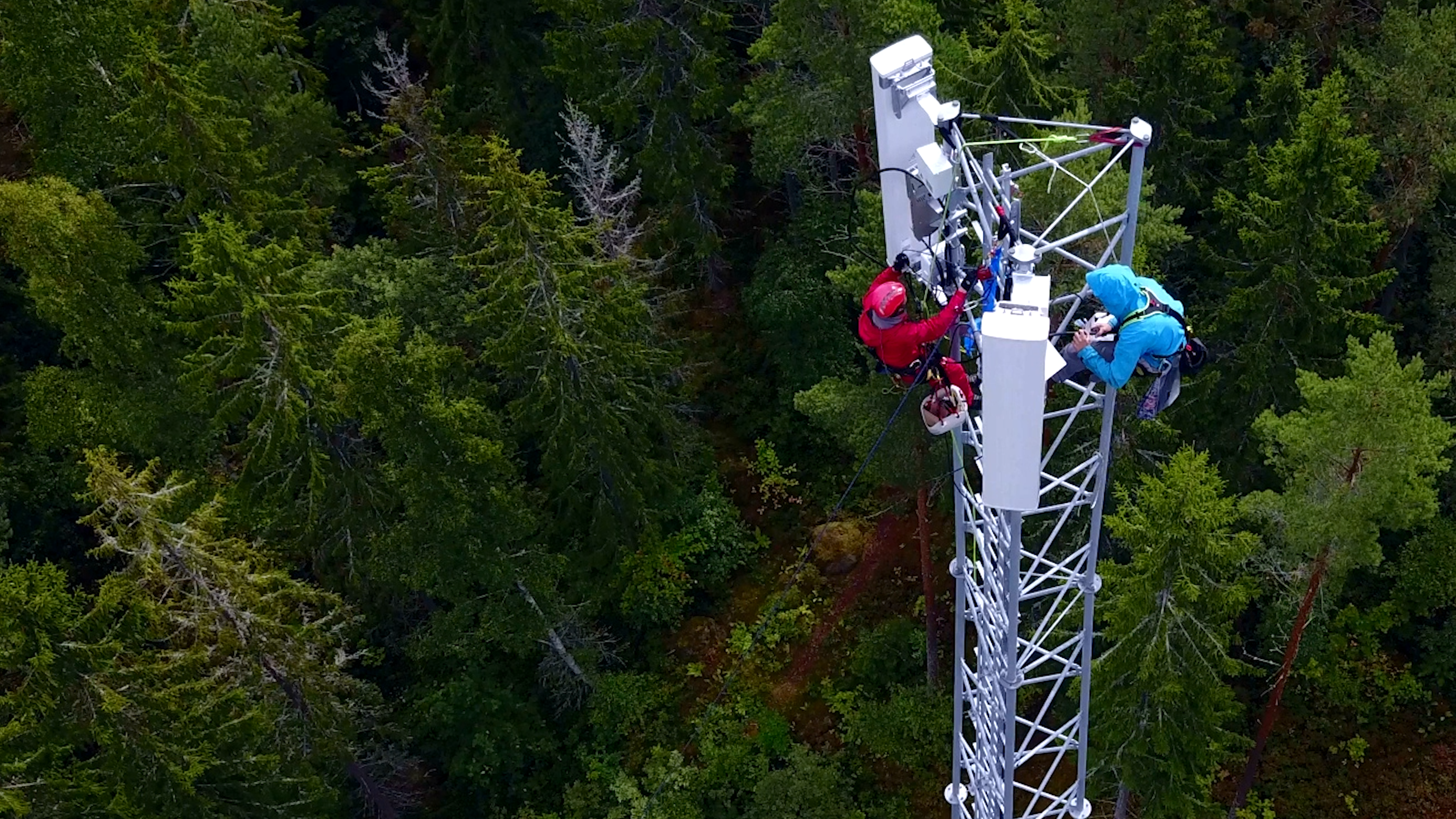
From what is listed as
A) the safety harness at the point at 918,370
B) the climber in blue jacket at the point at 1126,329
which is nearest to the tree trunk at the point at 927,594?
the safety harness at the point at 918,370

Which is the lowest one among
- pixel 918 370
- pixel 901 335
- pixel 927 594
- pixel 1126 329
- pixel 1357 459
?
pixel 927 594

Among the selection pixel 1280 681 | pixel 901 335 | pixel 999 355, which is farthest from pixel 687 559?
pixel 999 355

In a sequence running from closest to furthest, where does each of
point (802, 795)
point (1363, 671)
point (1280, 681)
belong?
point (1280, 681) → point (802, 795) → point (1363, 671)

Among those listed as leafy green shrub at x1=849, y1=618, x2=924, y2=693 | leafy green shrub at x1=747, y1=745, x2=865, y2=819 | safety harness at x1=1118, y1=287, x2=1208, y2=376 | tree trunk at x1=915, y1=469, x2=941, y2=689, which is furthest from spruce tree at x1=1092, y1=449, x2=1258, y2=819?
leafy green shrub at x1=849, y1=618, x2=924, y2=693

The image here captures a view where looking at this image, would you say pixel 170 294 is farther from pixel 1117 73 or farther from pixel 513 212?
pixel 1117 73

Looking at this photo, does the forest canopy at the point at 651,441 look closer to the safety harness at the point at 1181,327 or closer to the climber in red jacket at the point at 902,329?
the safety harness at the point at 1181,327

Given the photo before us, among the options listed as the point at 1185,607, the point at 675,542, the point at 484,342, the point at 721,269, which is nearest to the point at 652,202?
the point at 721,269

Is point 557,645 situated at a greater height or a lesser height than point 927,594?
lesser

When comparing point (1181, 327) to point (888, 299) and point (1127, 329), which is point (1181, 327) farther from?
point (888, 299)
